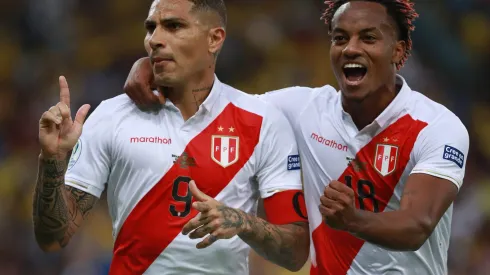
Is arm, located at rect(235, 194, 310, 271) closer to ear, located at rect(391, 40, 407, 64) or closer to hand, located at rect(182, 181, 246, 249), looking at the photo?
hand, located at rect(182, 181, 246, 249)

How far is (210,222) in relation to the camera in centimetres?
375

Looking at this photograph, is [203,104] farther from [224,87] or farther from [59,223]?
[59,223]

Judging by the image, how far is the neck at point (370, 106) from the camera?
4.68 metres

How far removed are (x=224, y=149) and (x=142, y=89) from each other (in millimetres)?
499

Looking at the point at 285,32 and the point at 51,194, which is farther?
the point at 285,32

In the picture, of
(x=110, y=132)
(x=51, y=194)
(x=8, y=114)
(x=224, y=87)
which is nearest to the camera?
(x=51, y=194)

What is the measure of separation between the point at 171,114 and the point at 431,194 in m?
1.29

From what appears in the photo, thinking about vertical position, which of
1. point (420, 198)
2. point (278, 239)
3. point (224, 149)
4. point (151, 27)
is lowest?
point (278, 239)


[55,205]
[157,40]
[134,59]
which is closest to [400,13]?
[157,40]

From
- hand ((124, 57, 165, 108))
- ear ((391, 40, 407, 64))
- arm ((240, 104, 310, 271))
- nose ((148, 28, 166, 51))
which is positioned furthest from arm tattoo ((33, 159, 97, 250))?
ear ((391, 40, 407, 64))

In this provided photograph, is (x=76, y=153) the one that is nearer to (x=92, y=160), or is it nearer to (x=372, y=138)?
(x=92, y=160)

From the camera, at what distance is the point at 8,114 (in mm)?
9250

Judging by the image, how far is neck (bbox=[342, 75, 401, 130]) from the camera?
15.4 feet

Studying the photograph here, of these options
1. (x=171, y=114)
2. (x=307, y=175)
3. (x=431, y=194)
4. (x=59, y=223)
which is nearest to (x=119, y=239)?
(x=59, y=223)
